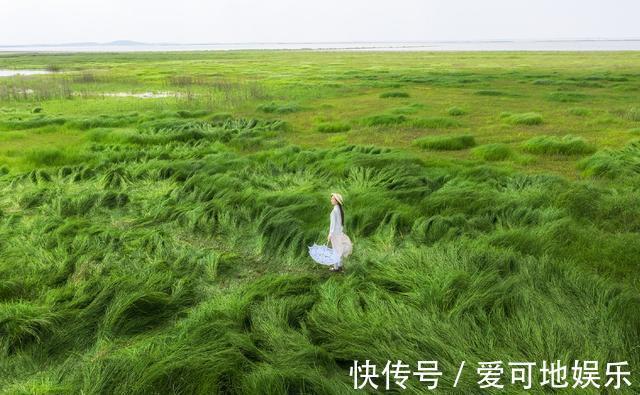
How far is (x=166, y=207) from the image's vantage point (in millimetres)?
6434

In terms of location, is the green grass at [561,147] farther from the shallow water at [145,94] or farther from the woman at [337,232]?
the shallow water at [145,94]

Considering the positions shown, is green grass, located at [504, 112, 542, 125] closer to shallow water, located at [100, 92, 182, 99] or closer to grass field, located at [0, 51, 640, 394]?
grass field, located at [0, 51, 640, 394]

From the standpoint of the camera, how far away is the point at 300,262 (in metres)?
4.83

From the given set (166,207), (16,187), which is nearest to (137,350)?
(166,207)

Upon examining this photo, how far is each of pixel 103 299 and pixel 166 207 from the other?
273cm

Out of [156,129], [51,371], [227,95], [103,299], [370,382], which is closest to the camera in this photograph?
[370,382]

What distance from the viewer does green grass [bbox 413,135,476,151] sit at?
1045 cm

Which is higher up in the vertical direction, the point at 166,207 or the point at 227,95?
the point at 227,95

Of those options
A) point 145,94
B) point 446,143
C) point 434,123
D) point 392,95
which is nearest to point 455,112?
point 434,123

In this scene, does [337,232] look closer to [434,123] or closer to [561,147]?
[561,147]

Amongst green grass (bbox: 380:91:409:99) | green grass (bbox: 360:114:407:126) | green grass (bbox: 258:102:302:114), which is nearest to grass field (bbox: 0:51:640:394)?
green grass (bbox: 360:114:407:126)

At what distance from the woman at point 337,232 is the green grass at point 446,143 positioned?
6754mm

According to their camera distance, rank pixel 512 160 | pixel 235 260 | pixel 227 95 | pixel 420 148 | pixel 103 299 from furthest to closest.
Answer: pixel 227 95, pixel 420 148, pixel 512 160, pixel 235 260, pixel 103 299

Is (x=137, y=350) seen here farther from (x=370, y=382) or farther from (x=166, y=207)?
(x=166, y=207)
